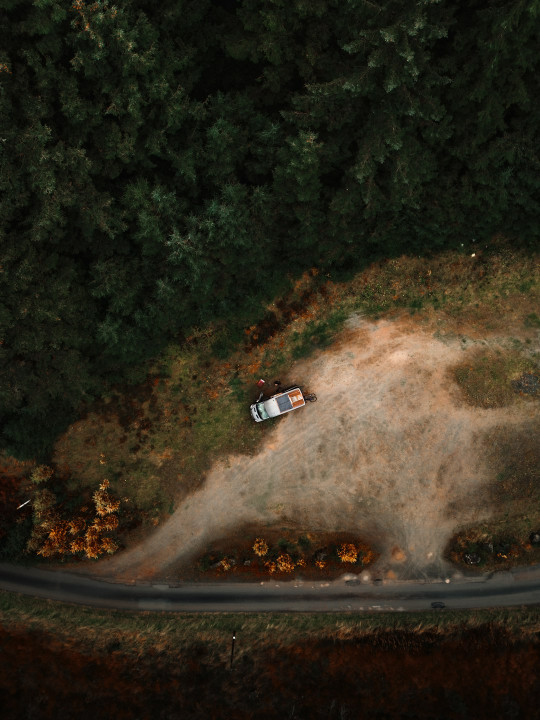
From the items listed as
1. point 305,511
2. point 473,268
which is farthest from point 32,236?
point 473,268

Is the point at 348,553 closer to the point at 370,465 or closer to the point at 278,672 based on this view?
the point at 370,465

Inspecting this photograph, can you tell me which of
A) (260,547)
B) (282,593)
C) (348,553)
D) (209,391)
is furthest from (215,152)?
(282,593)

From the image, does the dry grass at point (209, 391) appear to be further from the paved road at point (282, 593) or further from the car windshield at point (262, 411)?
the paved road at point (282, 593)

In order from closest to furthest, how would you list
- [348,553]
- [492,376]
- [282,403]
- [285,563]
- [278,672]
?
1. [278,672]
2. [348,553]
3. [285,563]
4. [282,403]
5. [492,376]

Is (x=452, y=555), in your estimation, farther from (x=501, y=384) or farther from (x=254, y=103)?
(x=254, y=103)

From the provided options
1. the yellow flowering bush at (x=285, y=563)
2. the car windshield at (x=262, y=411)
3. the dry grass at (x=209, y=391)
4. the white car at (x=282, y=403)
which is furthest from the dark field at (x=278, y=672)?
the white car at (x=282, y=403)

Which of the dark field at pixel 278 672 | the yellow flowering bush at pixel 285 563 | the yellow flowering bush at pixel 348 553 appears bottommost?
the dark field at pixel 278 672
